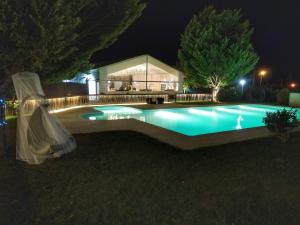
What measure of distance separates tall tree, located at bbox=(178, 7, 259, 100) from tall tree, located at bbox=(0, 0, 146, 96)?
520 inches

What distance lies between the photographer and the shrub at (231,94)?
68.0 feet

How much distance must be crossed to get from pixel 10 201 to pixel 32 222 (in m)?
0.66

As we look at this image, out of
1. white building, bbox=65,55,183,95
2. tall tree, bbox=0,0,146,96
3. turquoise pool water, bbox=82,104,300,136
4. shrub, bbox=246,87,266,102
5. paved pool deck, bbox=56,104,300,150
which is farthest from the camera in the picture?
shrub, bbox=246,87,266,102

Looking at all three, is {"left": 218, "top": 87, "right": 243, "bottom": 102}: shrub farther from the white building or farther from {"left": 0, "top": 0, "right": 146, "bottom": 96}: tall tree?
{"left": 0, "top": 0, "right": 146, "bottom": 96}: tall tree

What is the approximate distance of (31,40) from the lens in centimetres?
395

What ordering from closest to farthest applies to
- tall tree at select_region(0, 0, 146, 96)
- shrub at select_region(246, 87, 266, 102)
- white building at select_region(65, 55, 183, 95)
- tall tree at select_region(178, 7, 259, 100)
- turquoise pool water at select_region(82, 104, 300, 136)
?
tall tree at select_region(0, 0, 146, 96), turquoise pool water at select_region(82, 104, 300, 136), tall tree at select_region(178, 7, 259, 100), white building at select_region(65, 55, 183, 95), shrub at select_region(246, 87, 266, 102)

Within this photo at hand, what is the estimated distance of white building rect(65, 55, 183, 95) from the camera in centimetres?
1869

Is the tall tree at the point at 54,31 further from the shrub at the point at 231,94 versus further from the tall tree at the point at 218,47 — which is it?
the shrub at the point at 231,94

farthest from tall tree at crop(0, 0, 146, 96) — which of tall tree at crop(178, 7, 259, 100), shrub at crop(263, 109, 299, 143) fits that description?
tall tree at crop(178, 7, 259, 100)

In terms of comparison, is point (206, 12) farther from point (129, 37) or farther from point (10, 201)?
point (10, 201)

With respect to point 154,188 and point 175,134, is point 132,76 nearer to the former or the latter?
point 175,134

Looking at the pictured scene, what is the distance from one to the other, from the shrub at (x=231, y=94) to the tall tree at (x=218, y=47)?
6.19 feet

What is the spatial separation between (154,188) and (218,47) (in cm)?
1583

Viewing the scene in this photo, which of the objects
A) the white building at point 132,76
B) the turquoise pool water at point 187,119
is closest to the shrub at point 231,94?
the white building at point 132,76
